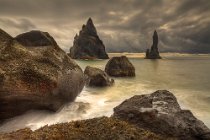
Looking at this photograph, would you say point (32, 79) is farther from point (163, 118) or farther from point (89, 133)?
point (163, 118)

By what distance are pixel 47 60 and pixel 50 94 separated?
7.79ft

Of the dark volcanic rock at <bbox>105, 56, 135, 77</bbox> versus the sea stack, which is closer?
the dark volcanic rock at <bbox>105, 56, 135, 77</bbox>

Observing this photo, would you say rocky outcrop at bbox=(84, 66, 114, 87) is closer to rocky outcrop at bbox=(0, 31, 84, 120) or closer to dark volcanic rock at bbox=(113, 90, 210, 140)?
rocky outcrop at bbox=(0, 31, 84, 120)

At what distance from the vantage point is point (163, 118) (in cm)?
852

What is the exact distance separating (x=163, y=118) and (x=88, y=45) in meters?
165

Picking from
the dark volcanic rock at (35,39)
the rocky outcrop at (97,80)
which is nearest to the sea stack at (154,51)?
the rocky outcrop at (97,80)

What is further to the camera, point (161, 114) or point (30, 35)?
point (30, 35)

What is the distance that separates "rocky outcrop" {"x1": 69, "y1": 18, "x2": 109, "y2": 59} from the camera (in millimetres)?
167375

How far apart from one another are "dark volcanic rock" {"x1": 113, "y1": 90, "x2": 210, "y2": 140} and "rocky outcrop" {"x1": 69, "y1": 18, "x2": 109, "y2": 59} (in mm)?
153652

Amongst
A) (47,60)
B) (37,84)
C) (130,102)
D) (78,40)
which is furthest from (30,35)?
(78,40)

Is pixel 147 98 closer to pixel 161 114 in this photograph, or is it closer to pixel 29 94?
pixel 161 114

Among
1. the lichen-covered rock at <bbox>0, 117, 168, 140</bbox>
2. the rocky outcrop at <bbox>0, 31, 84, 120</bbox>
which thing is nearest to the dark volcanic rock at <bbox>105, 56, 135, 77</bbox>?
the rocky outcrop at <bbox>0, 31, 84, 120</bbox>

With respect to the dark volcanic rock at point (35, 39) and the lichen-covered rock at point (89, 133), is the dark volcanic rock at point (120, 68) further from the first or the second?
the lichen-covered rock at point (89, 133)

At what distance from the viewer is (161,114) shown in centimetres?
871
